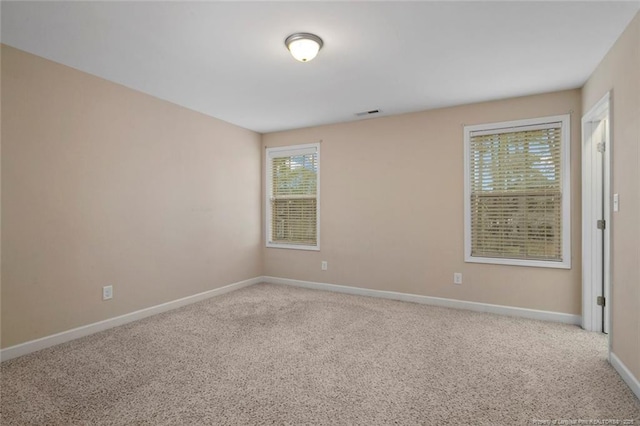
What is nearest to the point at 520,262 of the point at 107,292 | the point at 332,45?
the point at 332,45

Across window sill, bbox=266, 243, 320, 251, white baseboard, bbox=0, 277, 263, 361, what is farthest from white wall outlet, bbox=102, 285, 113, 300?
window sill, bbox=266, 243, 320, 251

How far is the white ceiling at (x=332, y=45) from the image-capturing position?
83.7 inches

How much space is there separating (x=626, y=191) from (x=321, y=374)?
99.7 inches

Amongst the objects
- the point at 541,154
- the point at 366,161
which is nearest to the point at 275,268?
the point at 366,161

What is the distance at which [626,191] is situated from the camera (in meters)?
2.28

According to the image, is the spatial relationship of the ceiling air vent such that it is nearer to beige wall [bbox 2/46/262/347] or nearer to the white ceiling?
the white ceiling

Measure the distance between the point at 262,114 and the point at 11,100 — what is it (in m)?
2.50

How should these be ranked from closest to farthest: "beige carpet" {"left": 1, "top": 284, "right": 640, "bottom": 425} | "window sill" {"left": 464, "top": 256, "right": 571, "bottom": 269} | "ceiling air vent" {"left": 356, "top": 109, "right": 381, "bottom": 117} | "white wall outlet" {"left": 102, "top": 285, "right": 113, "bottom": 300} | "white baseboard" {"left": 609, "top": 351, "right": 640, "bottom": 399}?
"beige carpet" {"left": 1, "top": 284, "right": 640, "bottom": 425}
"white baseboard" {"left": 609, "top": 351, "right": 640, "bottom": 399}
"white wall outlet" {"left": 102, "top": 285, "right": 113, "bottom": 300}
"window sill" {"left": 464, "top": 256, "right": 571, "bottom": 269}
"ceiling air vent" {"left": 356, "top": 109, "right": 381, "bottom": 117}

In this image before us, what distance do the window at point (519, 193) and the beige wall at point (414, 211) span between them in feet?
0.30

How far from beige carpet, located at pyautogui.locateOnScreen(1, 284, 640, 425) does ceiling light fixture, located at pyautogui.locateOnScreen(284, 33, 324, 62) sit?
94.7 inches

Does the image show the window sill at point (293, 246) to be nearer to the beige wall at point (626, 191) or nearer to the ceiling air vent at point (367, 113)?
the ceiling air vent at point (367, 113)

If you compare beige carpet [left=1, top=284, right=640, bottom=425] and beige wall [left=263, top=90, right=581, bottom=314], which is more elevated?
beige wall [left=263, top=90, right=581, bottom=314]

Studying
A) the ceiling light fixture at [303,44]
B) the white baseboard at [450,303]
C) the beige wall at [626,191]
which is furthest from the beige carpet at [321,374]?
the ceiling light fixture at [303,44]

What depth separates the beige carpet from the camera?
190 cm
